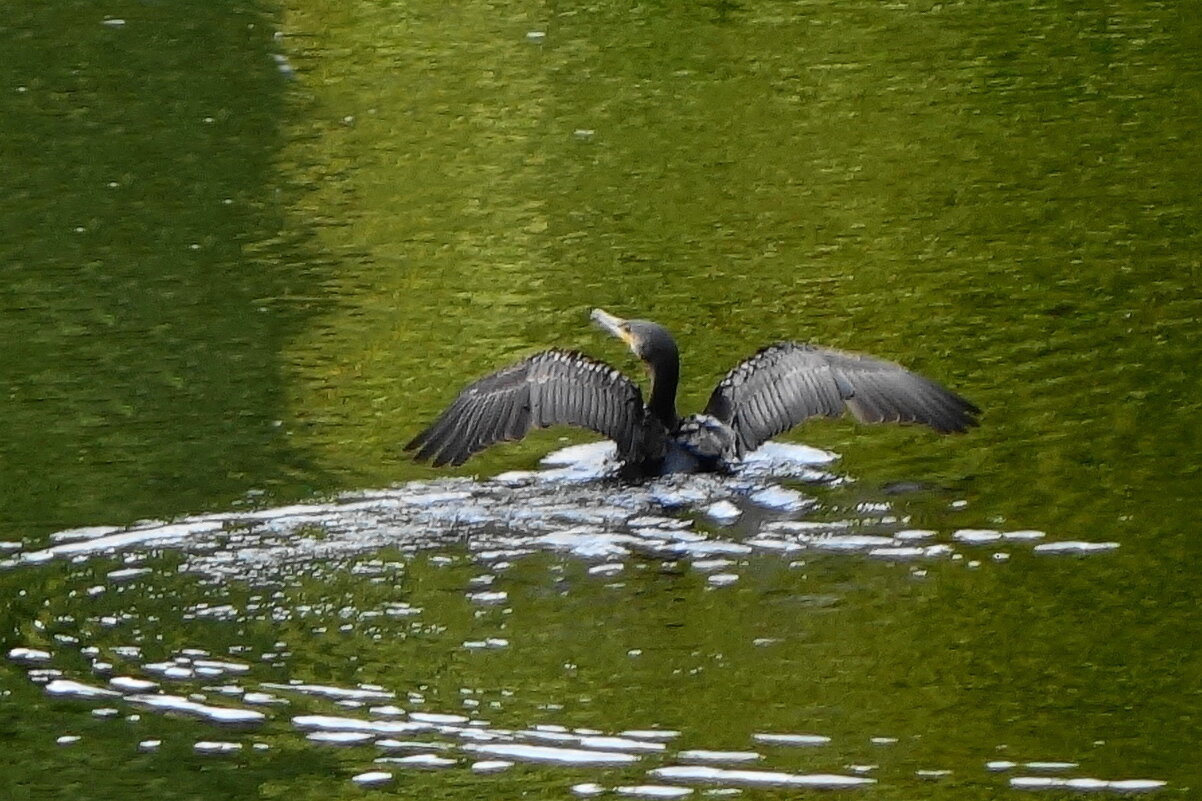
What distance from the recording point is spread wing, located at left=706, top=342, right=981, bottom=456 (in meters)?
7.93

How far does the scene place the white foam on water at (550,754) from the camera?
567cm

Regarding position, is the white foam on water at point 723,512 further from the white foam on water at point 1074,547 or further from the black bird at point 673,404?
the white foam on water at point 1074,547

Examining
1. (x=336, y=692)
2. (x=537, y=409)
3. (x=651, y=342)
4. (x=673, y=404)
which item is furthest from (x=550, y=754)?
(x=651, y=342)

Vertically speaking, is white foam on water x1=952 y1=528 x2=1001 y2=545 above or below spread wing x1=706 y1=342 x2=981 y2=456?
below

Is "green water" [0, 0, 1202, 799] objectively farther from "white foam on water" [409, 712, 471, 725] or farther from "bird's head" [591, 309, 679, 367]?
"bird's head" [591, 309, 679, 367]

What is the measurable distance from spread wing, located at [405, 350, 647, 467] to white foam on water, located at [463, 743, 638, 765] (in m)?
2.04

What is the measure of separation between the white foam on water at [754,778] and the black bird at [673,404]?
226 centimetres

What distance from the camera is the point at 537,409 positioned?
308 inches

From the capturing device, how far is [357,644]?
21.1ft

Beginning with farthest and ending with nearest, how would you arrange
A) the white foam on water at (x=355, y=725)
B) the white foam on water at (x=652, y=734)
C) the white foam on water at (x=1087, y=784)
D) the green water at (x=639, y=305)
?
1. the green water at (x=639, y=305)
2. the white foam on water at (x=355, y=725)
3. the white foam on water at (x=652, y=734)
4. the white foam on water at (x=1087, y=784)

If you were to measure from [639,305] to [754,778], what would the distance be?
4.95 m

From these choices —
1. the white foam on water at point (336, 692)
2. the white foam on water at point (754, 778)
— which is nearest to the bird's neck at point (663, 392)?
the white foam on water at point (336, 692)

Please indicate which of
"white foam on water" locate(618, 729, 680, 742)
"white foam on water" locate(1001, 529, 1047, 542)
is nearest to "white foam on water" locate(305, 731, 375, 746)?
"white foam on water" locate(618, 729, 680, 742)

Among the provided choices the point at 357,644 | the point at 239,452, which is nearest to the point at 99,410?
the point at 239,452
